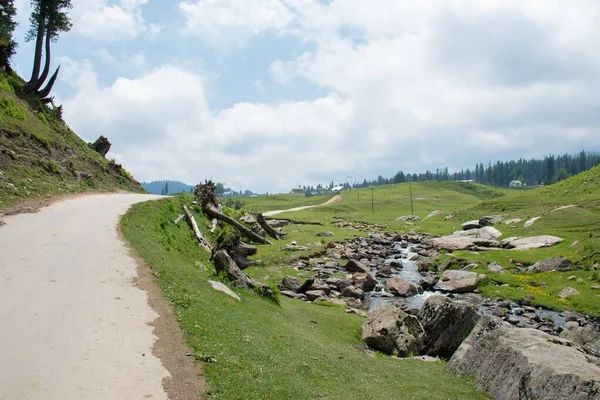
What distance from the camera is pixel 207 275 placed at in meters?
26.2

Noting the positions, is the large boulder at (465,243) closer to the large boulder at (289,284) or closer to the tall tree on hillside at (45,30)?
the large boulder at (289,284)

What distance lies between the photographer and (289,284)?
3812cm

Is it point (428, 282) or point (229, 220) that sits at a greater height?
point (229, 220)

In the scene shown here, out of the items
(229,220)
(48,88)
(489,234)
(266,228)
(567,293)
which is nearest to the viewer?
(567,293)

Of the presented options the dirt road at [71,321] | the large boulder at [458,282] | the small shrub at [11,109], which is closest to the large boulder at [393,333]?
the dirt road at [71,321]

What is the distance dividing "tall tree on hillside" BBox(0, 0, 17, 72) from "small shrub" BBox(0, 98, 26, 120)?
14.1m

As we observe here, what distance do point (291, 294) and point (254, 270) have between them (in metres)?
8.47

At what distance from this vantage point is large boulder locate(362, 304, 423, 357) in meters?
24.0

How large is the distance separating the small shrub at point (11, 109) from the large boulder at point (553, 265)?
205 feet

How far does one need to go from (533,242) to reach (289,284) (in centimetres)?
4366

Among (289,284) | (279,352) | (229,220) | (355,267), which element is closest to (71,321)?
(279,352)

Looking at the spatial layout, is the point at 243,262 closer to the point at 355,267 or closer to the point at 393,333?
the point at 355,267

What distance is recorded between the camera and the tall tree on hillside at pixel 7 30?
56.7 metres

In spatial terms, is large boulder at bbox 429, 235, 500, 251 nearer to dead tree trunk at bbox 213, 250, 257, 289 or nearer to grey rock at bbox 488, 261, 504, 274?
grey rock at bbox 488, 261, 504, 274
